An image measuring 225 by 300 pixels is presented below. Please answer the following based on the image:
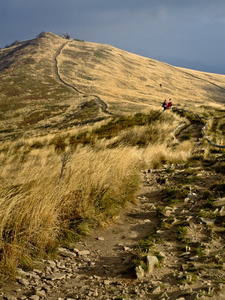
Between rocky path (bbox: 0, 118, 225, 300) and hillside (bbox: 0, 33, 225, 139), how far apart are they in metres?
36.8

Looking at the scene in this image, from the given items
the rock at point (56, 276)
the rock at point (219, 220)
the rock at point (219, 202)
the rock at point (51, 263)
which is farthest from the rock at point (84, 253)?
the rock at point (219, 202)

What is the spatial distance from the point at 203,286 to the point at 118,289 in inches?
39.5

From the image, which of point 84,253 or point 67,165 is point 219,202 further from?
point 67,165

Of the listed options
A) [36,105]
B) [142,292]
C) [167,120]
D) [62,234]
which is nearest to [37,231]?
[62,234]

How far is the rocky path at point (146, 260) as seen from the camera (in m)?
3.28

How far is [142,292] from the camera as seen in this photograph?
3.27 meters

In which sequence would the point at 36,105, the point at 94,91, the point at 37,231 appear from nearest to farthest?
the point at 37,231, the point at 36,105, the point at 94,91

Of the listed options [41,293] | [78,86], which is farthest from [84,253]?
[78,86]

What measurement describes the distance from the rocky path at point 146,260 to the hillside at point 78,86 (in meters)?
36.8

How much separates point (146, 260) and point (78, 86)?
88.0 metres

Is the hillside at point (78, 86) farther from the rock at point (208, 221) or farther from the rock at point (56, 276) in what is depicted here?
the rock at point (56, 276)

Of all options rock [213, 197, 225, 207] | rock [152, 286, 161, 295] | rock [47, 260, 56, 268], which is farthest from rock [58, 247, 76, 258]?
rock [213, 197, 225, 207]

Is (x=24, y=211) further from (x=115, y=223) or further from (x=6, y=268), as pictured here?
(x=115, y=223)

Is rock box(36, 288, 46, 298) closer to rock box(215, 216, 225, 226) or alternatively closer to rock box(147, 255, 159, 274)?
rock box(147, 255, 159, 274)
